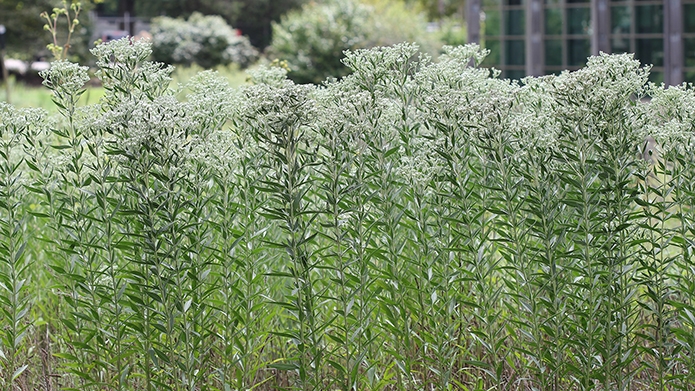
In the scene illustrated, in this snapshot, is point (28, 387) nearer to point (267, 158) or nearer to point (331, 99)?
point (267, 158)

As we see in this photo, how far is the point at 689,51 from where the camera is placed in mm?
11617

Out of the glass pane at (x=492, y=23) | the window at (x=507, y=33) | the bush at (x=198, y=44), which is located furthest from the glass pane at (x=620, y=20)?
the bush at (x=198, y=44)

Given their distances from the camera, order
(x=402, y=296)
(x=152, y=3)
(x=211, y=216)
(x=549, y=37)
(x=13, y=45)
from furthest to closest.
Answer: (x=152, y=3), (x=13, y=45), (x=549, y=37), (x=211, y=216), (x=402, y=296)

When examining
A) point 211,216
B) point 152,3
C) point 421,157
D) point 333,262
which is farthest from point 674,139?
point 152,3

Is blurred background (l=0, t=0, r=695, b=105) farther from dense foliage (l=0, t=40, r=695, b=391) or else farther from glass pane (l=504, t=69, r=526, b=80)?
dense foliage (l=0, t=40, r=695, b=391)

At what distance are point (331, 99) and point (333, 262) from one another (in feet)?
2.33

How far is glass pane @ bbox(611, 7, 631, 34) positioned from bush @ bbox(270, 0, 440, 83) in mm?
6441

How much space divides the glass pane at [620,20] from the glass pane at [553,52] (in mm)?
983

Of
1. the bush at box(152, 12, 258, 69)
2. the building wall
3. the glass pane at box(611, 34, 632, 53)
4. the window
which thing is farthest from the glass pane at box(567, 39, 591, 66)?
the bush at box(152, 12, 258, 69)

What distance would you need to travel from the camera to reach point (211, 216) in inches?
132

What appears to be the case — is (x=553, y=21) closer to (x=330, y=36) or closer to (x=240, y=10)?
(x=330, y=36)

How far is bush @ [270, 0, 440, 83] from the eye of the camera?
1828 centimetres

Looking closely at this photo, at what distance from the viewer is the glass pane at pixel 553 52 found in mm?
13297

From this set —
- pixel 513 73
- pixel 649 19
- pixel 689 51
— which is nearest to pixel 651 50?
pixel 649 19
